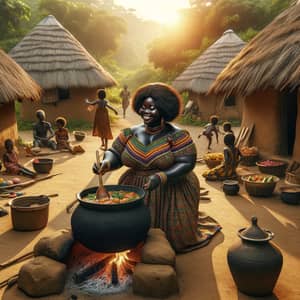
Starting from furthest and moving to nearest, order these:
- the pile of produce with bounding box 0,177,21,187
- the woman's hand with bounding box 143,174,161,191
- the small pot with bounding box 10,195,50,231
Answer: the pile of produce with bounding box 0,177,21,187 → the small pot with bounding box 10,195,50,231 → the woman's hand with bounding box 143,174,161,191

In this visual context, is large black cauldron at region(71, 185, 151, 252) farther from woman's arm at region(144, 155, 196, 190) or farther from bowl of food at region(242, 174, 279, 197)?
bowl of food at region(242, 174, 279, 197)

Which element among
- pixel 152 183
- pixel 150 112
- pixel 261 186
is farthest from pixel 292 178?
pixel 152 183

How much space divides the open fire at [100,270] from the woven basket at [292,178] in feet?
13.9

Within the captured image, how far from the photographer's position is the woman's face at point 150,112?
4387 mm

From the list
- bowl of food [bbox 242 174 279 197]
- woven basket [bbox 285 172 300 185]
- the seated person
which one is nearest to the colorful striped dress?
bowl of food [bbox 242 174 279 197]

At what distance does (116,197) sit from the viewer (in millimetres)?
3977

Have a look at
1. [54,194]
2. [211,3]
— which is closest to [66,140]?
[54,194]

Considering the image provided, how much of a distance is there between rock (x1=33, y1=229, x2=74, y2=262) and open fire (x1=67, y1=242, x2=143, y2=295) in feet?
0.48

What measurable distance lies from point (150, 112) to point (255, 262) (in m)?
1.77

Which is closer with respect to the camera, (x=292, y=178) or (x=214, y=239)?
(x=214, y=239)

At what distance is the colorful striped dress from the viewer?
14.3 feet

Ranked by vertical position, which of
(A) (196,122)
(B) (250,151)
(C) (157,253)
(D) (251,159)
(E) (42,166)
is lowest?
(A) (196,122)

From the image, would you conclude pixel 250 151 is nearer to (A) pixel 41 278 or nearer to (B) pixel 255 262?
(B) pixel 255 262

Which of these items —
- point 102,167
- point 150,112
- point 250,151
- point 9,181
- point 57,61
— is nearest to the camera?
point 102,167
